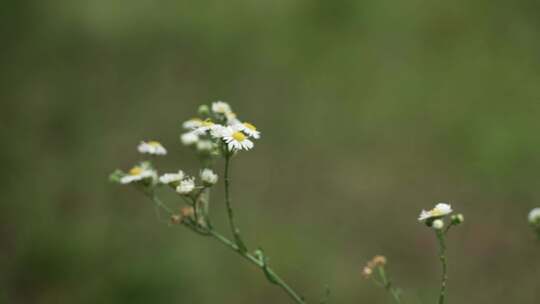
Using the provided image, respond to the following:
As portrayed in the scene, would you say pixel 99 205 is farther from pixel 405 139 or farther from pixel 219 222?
Result: pixel 405 139

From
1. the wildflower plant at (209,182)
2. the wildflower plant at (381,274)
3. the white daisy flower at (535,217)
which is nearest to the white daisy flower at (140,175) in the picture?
the wildflower plant at (209,182)

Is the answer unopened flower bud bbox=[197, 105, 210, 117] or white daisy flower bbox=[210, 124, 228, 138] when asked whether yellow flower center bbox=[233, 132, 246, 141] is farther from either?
unopened flower bud bbox=[197, 105, 210, 117]

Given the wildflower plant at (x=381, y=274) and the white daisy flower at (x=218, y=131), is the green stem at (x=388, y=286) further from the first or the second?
the white daisy flower at (x=218, y=131)

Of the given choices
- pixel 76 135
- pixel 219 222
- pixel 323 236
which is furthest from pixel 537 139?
pixel 76 135

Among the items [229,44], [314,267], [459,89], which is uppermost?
[229,44]

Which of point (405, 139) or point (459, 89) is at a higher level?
point (459, 89)
